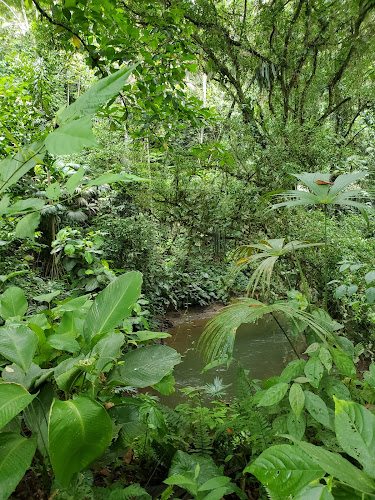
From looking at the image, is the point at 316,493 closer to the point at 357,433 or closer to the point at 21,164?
the point at 357,433

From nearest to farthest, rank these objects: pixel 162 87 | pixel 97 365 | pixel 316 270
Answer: pixel 97 365 → pixel 162 87 → pixel 316 270

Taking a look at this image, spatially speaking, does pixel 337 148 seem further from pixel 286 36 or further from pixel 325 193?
pixel 325 193

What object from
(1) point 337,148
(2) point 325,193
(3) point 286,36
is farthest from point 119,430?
(3) point 286,36

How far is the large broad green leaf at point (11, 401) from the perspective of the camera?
0.55 m

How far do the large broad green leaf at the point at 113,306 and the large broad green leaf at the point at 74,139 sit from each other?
1.41ft

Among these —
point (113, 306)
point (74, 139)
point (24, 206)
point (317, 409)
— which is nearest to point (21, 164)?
point (24, 206)

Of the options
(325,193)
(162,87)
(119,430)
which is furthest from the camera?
(162,87)

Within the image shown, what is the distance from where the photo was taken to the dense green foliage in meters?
0.58

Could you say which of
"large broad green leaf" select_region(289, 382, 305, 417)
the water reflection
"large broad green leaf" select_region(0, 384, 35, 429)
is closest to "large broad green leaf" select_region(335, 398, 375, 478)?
"large broad green leaf" select_region(289, 382, 305, 417)

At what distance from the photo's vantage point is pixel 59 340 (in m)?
0.78

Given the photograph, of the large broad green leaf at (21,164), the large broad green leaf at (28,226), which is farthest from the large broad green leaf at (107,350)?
the large broad green leaf at (21,164)

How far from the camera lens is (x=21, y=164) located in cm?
55

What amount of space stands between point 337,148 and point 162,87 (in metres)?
2.52

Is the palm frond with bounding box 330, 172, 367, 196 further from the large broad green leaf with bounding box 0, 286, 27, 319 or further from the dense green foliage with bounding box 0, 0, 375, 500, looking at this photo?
the large broad green leaf with bounding box 0, 286, 27, 319
